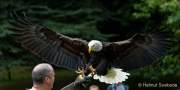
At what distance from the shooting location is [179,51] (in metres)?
13.5

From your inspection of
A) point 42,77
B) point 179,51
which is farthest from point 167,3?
point 42,77

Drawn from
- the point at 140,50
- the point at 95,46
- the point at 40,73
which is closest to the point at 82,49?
the point at 95,46

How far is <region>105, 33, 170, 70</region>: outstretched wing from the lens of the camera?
8.66m

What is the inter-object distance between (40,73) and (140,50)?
16.7 ft

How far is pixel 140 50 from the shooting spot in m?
9.01

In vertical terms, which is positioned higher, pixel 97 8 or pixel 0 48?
pixel 97 8

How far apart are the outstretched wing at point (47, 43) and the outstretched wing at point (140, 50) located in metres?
0.61

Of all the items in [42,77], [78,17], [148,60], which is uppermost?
[78,17]

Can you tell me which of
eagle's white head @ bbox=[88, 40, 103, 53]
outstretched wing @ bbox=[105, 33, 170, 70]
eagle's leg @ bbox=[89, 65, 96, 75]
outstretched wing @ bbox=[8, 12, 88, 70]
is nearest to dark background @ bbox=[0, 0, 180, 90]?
outstretched wing @ bbox=[105, 33, 170, 70]

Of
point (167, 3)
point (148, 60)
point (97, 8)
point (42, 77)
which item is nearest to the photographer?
point (42, 77)

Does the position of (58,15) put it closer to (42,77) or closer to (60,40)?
(60,40)

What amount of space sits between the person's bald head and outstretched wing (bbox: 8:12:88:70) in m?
4.39

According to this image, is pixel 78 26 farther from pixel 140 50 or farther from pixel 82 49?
pixel 82 49

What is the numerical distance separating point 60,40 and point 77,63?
15.2 inches
